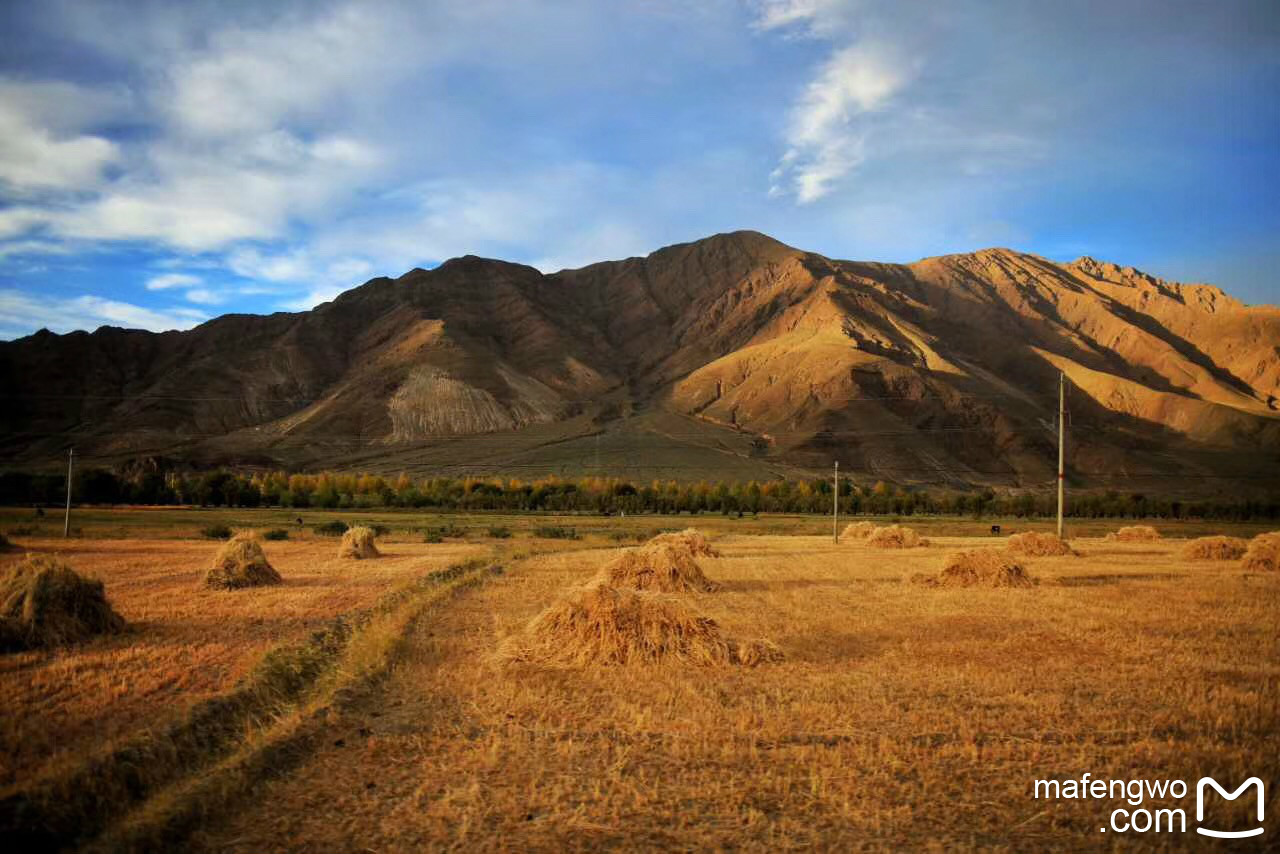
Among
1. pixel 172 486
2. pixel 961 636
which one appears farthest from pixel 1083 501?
pixel 172 486

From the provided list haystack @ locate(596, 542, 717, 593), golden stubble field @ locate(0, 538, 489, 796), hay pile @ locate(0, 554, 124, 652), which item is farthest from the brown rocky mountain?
hay pile @ locate(0, 554, 124, 652)

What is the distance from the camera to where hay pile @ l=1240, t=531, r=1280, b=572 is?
1083 inches

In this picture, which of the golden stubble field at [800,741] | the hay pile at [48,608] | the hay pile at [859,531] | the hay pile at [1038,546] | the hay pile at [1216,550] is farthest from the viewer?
the hay pile at [859,531]

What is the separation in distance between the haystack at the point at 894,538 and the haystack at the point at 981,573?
17.0 meters

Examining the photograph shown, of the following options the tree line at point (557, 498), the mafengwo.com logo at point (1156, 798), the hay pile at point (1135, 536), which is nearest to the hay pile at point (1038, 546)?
the hay pile at point (1135, 536)

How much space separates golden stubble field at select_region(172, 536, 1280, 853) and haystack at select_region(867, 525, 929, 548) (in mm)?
23782

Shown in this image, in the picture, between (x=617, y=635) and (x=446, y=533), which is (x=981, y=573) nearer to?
(x=617, y=635)

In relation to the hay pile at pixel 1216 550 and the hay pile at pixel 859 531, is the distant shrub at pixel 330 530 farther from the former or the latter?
the hay pile at pixel 1216 550

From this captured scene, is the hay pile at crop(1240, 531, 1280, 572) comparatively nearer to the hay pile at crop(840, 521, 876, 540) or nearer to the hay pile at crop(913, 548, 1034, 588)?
the hay pile at crop(913, 548, 1034, 588)

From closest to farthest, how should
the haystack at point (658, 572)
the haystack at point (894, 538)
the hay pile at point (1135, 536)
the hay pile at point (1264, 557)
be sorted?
1. the haystack at point (658, 572)
2. the hay pile at point (1264, 557)
3. the haystack at point (894, 538)
4. the hay pile at point (1135, 536)

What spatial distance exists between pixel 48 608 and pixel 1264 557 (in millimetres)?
34028

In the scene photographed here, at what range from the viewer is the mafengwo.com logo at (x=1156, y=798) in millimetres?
6605

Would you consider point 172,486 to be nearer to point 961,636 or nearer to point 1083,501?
point 961,636

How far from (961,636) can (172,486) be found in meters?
89.8
